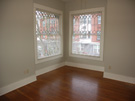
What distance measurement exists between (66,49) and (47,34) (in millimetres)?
1282

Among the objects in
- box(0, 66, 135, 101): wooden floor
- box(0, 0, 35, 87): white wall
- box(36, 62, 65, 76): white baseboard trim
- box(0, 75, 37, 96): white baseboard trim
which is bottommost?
box(0, 66, 135, 101): wooden floor

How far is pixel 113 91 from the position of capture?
290 centimetres

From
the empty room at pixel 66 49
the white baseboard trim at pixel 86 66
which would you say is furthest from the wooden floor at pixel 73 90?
the white baseboard trim at pixel 86 66

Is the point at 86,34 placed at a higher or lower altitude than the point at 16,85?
higher

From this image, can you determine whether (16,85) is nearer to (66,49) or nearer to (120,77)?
(66,49)

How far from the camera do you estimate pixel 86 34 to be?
4.63 meters

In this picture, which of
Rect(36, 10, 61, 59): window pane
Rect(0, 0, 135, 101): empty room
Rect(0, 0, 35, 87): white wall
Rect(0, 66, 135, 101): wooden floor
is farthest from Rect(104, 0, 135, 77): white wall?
Rect(0, 0, 35, 87): white wall

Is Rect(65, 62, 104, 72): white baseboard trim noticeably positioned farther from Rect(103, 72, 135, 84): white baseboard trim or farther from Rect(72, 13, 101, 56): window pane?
Rect(103, 72, 135, 84): white baseboard trim

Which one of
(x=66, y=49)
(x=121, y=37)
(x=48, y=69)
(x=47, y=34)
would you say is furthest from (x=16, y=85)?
(x=121, y=37)

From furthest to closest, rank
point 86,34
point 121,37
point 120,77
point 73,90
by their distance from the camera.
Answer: point 86,34 → point 120,77 → point 121,37 → point 73,90

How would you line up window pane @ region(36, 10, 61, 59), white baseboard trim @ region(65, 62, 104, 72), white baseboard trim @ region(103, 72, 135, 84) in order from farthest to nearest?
white baseboard trim @ region(65, 62, 104, 72) → window pane @ region(36, 10, 61, 59) → white baseboard trim @ region(103, 72, 135, 84)

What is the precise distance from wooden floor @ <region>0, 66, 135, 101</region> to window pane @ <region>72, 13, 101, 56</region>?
1.28 m

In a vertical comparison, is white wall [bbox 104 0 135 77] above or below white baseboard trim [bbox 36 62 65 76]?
above

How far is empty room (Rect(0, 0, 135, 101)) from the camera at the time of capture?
9.06 feet
